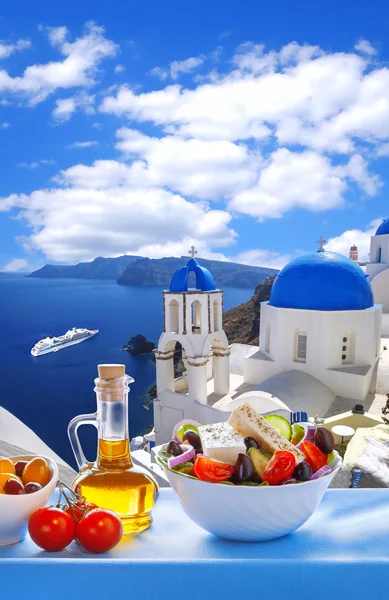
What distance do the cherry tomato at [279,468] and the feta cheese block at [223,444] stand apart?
0.35 feet

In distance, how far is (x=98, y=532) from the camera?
108 centimetres

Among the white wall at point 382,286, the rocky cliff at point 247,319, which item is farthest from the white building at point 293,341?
the rocky cliff at point 247,319

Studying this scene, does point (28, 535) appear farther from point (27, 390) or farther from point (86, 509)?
point (27, 390)

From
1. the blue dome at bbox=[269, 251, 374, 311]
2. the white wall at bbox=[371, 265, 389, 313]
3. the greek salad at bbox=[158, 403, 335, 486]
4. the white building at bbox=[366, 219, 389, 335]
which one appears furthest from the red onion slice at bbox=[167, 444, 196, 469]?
the white wall at bbox=[371, 265, 389, 313]

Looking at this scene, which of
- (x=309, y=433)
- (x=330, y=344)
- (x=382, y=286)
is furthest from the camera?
(x=382, y=286)

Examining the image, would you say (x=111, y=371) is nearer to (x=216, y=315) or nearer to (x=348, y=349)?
(x=216, y=315)

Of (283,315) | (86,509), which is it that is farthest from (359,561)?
(283,315)

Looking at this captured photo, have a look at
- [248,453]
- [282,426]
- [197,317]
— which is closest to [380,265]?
[197,317]

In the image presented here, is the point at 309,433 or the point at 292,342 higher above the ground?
the point at 309,433

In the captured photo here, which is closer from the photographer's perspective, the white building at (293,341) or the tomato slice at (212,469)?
the tomato slice at (212,469)

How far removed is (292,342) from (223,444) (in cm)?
921

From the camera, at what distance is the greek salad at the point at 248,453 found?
1.11m

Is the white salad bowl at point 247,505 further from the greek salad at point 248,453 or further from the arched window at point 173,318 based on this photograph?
the arched window at point 173,318

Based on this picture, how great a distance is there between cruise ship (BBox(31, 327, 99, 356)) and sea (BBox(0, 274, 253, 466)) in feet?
2.63
